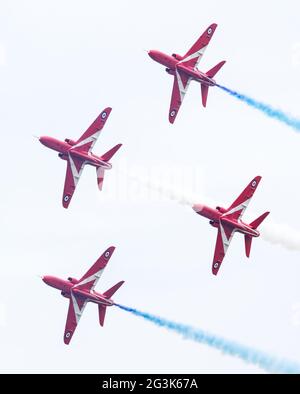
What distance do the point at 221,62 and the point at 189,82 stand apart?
258 inches

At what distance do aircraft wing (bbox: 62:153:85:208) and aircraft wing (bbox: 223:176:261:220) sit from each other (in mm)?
15340

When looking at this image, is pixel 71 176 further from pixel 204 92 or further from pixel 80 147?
pixel 204 92

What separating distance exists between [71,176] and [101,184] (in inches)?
240

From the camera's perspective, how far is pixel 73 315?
410 feet

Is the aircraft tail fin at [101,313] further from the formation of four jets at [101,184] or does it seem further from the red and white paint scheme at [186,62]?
the red and white paint scheme at [186,62]

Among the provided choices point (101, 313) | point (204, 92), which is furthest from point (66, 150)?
point (101, 313)

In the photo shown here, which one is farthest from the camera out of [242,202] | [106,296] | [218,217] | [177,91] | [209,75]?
[177,91]

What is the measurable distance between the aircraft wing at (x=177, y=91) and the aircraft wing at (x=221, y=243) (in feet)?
50.0

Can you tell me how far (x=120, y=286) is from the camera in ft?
383

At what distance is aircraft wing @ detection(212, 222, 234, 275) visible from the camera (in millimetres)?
120500

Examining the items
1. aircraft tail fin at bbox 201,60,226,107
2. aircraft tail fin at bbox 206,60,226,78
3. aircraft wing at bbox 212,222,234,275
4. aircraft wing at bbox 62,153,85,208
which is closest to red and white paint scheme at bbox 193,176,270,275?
aircraft wing at bbox 212,222,234,275

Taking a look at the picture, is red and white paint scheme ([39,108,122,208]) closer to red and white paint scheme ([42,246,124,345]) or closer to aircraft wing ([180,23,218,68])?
red and white paint scheme ([42,246,124,345])

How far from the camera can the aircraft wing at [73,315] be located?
123 m
